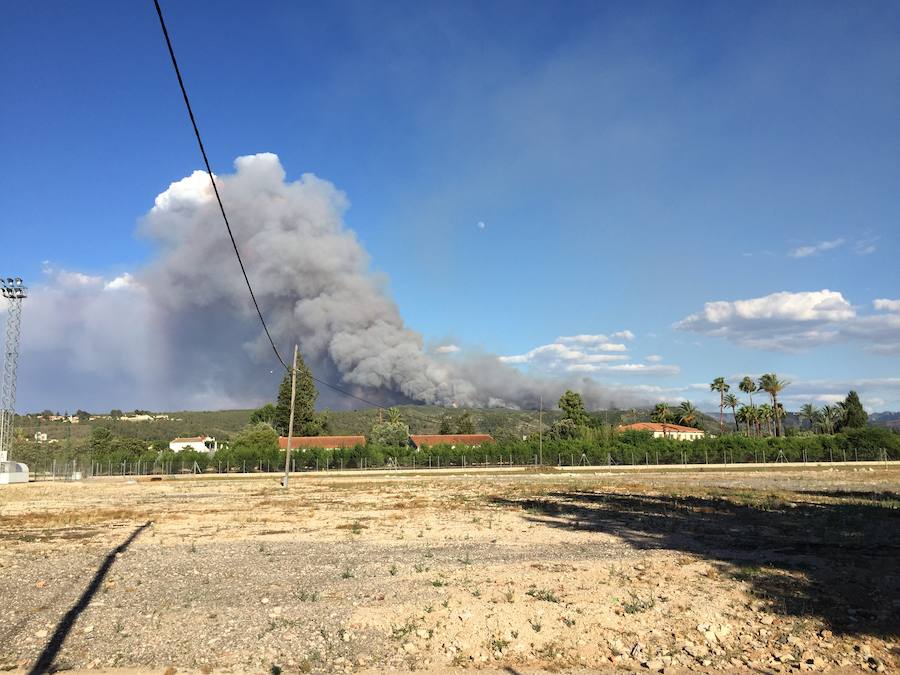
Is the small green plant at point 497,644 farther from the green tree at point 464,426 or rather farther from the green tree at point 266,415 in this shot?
the green tree at point 464,426

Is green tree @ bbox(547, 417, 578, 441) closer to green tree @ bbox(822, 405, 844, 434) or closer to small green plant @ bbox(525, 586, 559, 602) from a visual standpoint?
green tree @ bbox(822, 405, 844, 434)

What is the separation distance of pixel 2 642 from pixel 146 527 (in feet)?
49.0

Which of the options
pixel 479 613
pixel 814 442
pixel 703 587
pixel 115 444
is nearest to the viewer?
pixel 479 613

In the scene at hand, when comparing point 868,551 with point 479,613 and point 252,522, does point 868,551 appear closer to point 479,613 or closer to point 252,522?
point 479,613

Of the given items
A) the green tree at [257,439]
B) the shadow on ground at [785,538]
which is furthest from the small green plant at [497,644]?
the green tree at [257,439]

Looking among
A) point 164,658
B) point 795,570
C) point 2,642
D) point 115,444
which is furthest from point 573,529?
point 115,444

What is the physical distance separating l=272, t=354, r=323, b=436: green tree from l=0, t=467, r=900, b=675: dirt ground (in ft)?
301

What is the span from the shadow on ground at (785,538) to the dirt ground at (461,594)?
85mm

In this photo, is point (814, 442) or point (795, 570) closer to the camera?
point (795, 570)

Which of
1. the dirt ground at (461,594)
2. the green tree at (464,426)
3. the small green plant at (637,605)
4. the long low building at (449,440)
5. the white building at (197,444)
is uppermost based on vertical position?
the green tree at (464,426)

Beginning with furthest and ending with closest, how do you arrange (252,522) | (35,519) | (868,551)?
(35,519) → (252,522) → (868,551)

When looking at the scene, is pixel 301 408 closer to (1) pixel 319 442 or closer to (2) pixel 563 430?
(1) pixel 319 442

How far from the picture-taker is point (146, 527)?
23375mm

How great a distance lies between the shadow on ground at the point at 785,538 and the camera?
1112 cm
